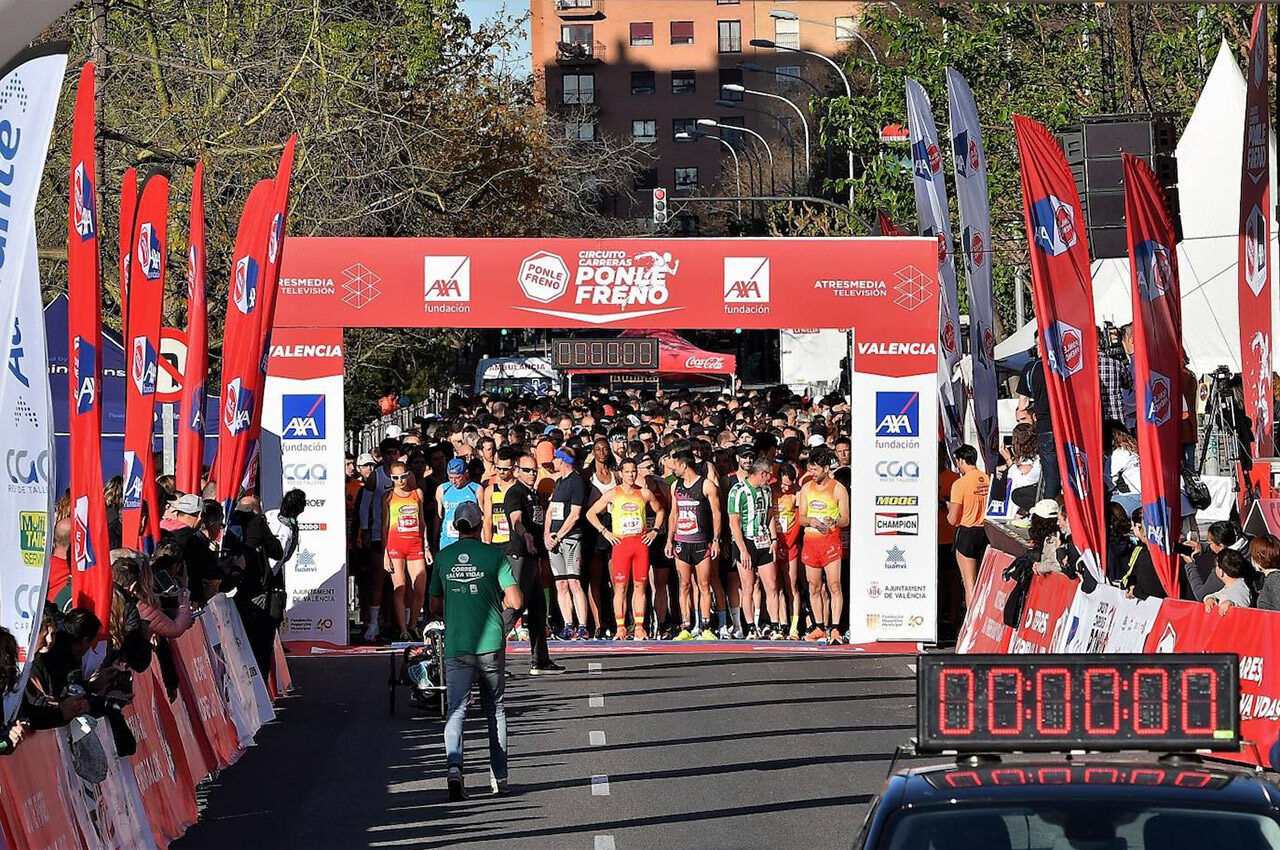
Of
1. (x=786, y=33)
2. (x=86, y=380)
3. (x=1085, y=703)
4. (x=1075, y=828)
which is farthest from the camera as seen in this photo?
(x=786, y=33)

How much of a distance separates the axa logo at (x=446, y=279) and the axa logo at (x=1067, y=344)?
260 inches

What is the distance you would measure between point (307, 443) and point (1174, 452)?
892 cm

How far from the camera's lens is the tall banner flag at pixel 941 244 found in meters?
19.9

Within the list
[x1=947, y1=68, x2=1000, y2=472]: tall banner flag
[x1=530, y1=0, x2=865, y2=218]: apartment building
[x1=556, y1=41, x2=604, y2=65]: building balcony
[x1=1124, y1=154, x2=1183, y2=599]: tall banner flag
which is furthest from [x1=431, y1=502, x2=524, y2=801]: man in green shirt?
[x1=556, y1=41, x2=604, y2=65]: building balcony

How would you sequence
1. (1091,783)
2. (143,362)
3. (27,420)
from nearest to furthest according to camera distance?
(1091,783), (27,420), (143,362)

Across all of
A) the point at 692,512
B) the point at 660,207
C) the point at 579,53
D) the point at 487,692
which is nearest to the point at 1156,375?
the point at 487,692

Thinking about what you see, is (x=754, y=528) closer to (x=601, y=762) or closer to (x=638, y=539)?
(x=638, y=539)

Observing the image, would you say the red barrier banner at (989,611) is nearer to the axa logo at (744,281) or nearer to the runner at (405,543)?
the axa logo at (744,281)

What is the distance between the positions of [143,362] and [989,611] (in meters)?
7.37

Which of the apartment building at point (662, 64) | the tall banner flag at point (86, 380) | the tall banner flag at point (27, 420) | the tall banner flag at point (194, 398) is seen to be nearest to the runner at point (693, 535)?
the tall banner flag at point (194, 398)

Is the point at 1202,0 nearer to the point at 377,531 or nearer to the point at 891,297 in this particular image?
the point at 891,297

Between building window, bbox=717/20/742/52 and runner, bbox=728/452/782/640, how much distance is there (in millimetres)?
98400

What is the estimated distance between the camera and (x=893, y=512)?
19172 mm

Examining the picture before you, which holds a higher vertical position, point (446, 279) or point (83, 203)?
point (446, 279)
